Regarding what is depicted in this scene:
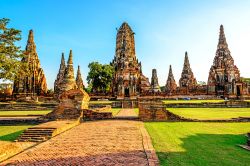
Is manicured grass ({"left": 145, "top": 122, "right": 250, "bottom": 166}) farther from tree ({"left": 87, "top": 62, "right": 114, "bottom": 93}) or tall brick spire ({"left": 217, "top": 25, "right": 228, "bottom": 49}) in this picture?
tree ({"left": 87, "top": 62, "right": 114, "bottom": 93})

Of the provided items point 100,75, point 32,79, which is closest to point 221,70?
point 100,75

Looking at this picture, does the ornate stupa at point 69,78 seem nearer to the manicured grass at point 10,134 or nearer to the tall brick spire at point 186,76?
the tall brick spire at point 186,76

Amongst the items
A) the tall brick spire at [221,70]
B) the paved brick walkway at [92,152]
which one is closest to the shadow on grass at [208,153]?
the paved brick walkway at [92,152]

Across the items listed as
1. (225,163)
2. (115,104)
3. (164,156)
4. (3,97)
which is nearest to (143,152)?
(164,156)

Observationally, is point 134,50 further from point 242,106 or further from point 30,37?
point 242,106

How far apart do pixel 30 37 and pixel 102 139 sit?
35.9 metres

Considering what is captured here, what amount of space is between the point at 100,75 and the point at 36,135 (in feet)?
140

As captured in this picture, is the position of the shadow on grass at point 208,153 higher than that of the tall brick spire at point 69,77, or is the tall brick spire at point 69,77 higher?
the tall brick spire at point 69,77

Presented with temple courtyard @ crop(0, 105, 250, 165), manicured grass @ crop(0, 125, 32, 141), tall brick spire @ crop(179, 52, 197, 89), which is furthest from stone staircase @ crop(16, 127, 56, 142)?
tall brick spire @ crop(179, 52, 197, 89)

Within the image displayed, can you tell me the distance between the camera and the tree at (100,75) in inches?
2057

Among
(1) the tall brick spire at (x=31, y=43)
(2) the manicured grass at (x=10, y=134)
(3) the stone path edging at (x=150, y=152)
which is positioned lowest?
(2) the manicured grass at (x=10, y=134)

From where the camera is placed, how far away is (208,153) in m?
6.88

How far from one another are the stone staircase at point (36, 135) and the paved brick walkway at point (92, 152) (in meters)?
0.56

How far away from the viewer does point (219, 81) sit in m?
43.1
